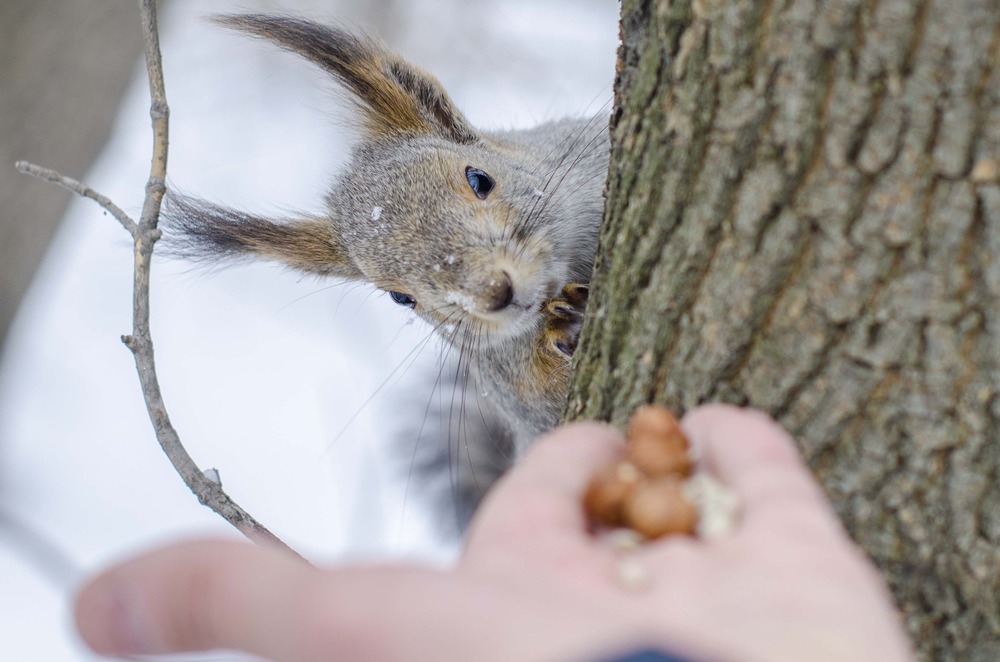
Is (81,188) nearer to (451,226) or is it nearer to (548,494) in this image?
(451,226)

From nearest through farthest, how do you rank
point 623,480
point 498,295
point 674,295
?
point 623,480, point 674,295, point 498,295

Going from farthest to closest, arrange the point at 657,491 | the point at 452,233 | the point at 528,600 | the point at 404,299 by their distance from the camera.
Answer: the point at 404,299 < the point at 452,233 < the point at 657,491 < the point at 528,600

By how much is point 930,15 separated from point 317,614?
0.51 metres

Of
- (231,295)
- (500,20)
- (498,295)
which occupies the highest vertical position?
(500,20)

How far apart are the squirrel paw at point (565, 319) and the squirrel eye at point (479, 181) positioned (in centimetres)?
21

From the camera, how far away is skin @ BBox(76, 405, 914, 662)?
16.9 inches

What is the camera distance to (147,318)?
3.03 feet

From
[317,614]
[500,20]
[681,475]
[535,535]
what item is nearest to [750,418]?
[681,475]

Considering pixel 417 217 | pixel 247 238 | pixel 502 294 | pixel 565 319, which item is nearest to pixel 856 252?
pixel 502 294

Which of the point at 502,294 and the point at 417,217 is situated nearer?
the point at 502,294

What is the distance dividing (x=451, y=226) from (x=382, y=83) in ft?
1.21

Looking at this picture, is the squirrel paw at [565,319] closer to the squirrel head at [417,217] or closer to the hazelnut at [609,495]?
the squirrel head at [417,217]

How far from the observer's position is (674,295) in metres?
0.74

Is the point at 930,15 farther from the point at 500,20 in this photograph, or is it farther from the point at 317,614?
the point at 500,20
